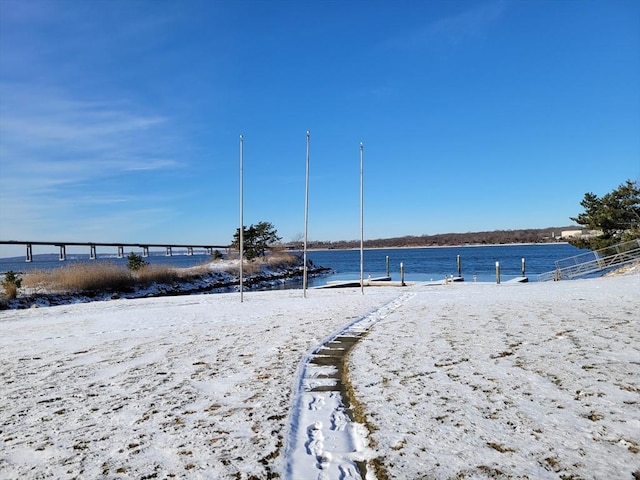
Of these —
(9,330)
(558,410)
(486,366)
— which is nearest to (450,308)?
(486,366)

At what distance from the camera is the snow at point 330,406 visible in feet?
9.72

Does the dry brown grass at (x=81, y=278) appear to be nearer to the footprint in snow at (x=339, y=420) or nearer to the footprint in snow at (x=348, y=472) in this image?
the footprint in snow at (x=339, y=420)

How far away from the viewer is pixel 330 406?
13.5 feet

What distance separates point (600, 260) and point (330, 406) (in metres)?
Result: 28.0

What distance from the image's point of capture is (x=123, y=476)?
2.88 meters

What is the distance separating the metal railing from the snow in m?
21.2

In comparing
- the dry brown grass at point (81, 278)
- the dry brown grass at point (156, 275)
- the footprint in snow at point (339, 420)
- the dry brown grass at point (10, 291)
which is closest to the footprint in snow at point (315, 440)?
the footprint in snow at point (339, 420)

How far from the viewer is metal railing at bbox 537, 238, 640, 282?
83.0 feet

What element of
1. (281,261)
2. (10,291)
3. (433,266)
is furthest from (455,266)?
(10,291)

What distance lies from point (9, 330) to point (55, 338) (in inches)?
134

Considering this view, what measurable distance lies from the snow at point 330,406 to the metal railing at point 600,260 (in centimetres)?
2120

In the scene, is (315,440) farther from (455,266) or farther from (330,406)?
(455,266)

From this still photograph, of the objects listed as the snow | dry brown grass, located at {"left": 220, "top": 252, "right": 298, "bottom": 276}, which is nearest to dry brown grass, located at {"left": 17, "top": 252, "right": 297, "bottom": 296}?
dry brown grass, located at {"left": 220, "top": 252, "right": 298, "bottom": 276}

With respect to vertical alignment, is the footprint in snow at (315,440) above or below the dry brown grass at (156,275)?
above
